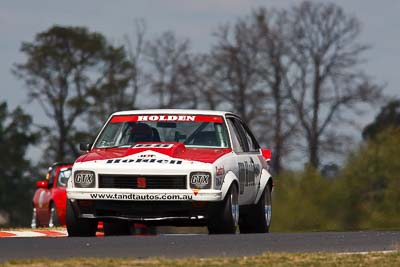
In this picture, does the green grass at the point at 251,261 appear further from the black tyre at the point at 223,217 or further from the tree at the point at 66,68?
the tree at the point at 66,68

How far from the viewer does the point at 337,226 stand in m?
39.5

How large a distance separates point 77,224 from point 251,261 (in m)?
4.93

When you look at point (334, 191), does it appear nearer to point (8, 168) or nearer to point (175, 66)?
point (175, 66)

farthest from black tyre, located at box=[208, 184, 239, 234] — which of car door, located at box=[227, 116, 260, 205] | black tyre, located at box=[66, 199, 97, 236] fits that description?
black tyre, located at box=[66, 199, 97, 236]

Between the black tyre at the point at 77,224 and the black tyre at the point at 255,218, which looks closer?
the black tyre at the point at 77,224

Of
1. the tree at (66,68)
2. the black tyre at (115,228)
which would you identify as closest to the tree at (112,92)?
the tree at (66,68)

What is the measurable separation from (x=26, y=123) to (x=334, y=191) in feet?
125

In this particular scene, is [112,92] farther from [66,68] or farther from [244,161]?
[244,161]

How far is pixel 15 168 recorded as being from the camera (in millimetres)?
78812

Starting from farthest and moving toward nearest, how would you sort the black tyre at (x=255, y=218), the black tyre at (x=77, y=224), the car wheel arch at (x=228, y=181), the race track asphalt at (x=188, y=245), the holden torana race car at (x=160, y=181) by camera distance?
1. the black tyre at (x=255, y=218)
2. the black tyre at (x=77, y=224)
3. the car wheel arch at (x=228, y=181)
4. the holden torana race car at (x=160, y=181)
5. the race track asphalt at (x=188, y=245)

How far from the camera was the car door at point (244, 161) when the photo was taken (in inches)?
711

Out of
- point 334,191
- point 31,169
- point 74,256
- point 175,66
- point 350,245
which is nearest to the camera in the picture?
point 74,256

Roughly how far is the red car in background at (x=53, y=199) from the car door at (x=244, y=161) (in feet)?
34.1

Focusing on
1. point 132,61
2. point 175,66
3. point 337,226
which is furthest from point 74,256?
point 132,61
